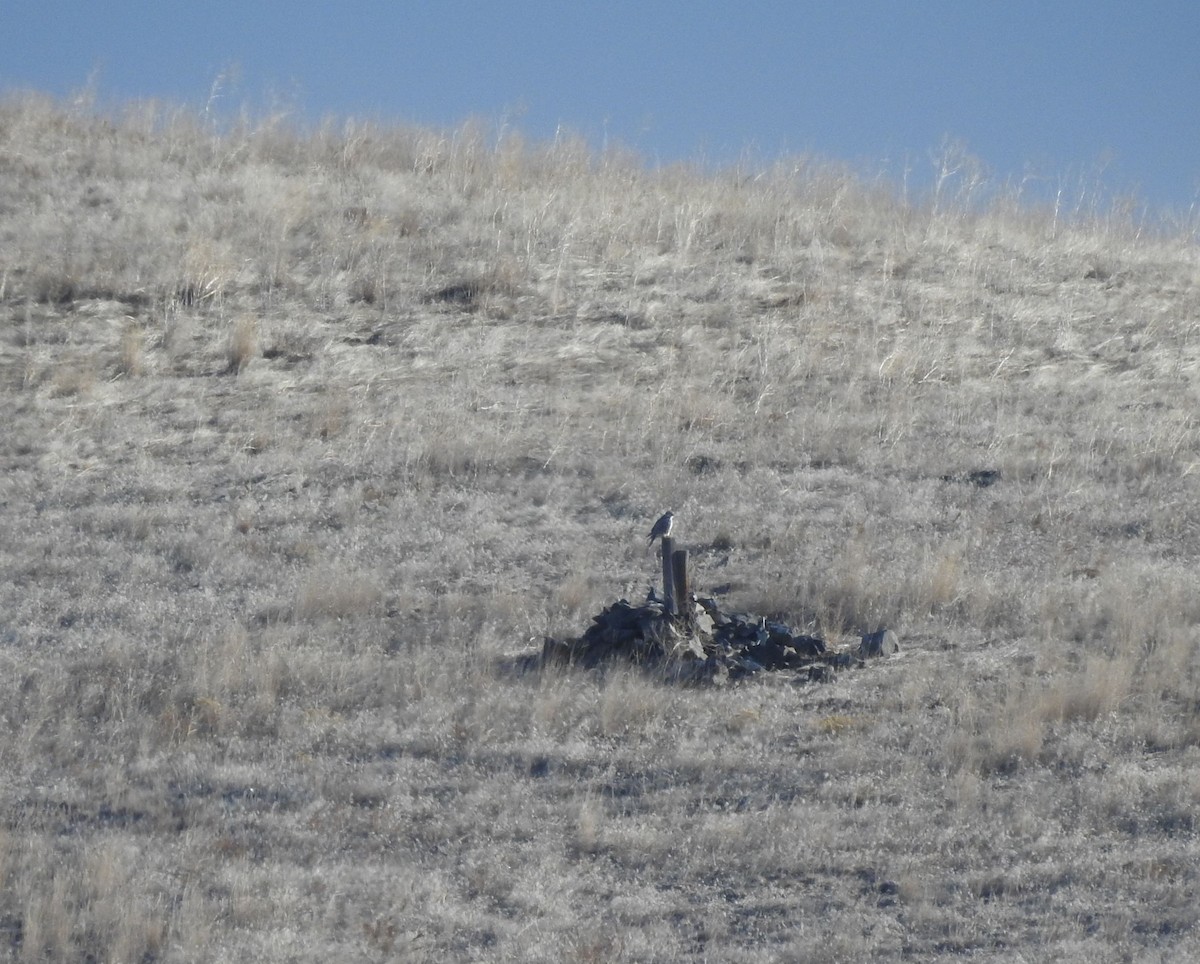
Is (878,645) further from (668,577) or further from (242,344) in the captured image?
(242,344)

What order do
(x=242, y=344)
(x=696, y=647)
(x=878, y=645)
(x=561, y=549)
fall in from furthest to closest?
(x=242, y=344) < (x=561, y=549) < (x=878, y=645) < (x=696, y=647)

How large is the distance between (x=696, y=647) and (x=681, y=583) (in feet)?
1.34

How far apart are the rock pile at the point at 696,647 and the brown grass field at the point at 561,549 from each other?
148 mm

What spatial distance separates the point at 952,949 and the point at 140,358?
34.1 ft

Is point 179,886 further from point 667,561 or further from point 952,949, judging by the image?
point 667,561

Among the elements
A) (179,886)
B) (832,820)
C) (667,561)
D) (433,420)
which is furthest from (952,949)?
(433,420)

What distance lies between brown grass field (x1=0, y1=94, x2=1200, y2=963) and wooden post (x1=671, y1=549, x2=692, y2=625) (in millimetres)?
587

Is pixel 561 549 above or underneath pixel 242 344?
underneath

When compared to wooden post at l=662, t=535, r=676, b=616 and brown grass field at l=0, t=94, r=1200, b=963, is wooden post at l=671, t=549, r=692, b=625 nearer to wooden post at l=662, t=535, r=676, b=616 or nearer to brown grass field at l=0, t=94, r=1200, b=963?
wooden post at l=662, t=535, r=676, b=616

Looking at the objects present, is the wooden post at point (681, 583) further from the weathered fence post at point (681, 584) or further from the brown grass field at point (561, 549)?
the brown grass field at point (561, 549)

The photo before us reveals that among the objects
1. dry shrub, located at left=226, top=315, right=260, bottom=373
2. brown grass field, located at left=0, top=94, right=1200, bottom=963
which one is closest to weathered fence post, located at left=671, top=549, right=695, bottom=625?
brown grass field, located at left=0, top=94, right=1200, bottom=963

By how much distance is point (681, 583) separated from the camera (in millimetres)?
8539

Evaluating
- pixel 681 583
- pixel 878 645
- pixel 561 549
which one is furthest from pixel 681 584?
pixel 561 549

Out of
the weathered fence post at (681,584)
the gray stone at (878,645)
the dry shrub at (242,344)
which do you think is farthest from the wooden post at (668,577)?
the dry shrub at (242,344)
